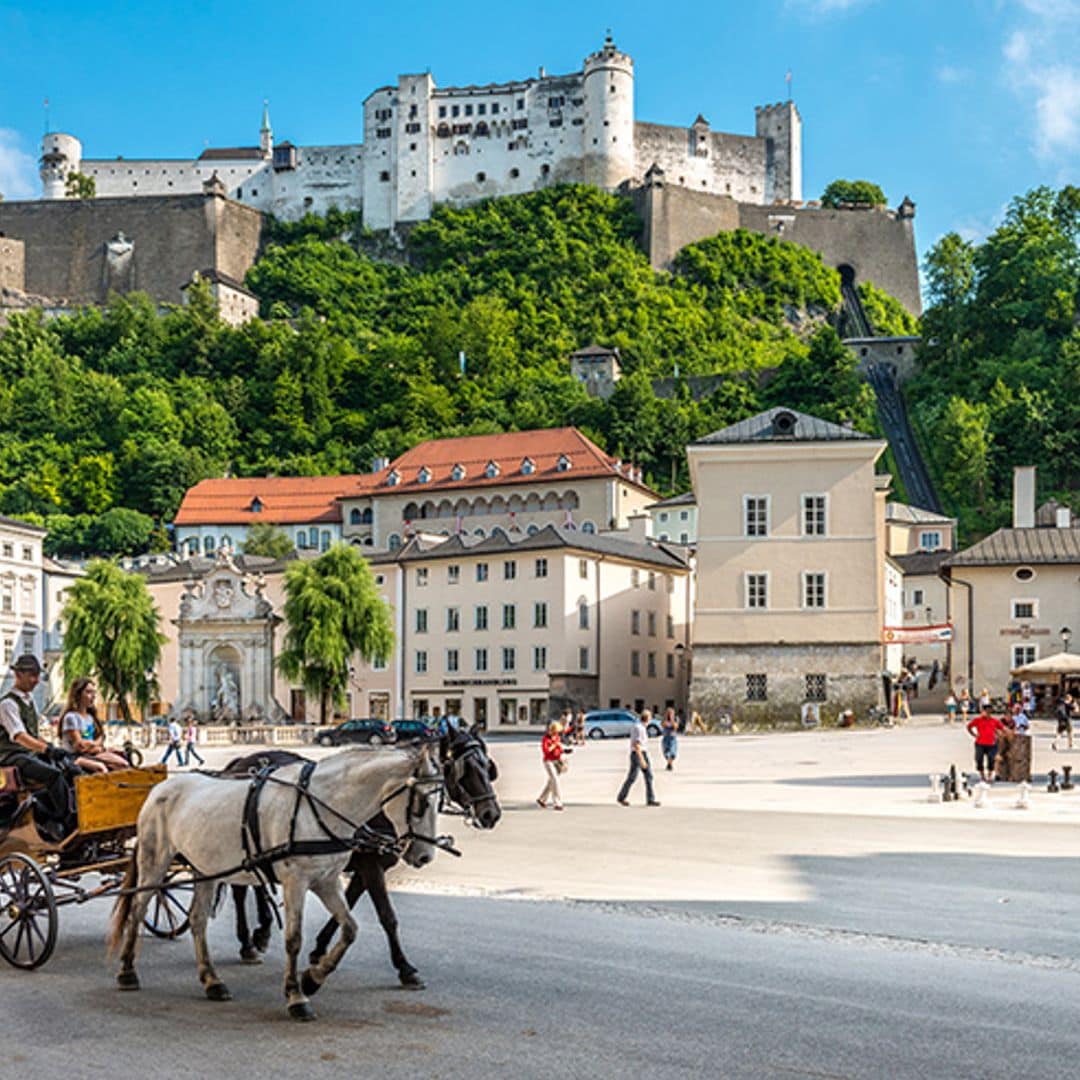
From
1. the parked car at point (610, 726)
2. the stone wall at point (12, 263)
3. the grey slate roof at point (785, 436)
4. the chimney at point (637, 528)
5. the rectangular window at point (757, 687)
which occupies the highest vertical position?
the stone wall at point (12, 263)

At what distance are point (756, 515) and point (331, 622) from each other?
17.5m

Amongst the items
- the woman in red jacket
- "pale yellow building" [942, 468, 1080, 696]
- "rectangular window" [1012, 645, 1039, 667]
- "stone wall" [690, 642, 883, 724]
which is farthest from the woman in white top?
"rectangular window" [1012, 645, 1039, 667]

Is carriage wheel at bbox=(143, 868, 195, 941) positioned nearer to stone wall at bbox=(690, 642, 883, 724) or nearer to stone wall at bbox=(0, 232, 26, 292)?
stone wall at bbox=(690, 642, 883, 724)

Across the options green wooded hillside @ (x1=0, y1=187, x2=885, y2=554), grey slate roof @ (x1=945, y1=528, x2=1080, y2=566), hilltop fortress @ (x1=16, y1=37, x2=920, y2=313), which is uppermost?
hilltop fortress @ (x1=16, y1=37, x2=920, y2=313)

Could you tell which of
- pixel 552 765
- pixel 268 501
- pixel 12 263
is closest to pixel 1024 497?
pixel 552 765

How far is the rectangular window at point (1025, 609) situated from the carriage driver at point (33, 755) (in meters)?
48.9

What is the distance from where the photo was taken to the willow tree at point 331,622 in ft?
198

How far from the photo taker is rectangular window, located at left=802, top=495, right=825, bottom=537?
53.0 metres

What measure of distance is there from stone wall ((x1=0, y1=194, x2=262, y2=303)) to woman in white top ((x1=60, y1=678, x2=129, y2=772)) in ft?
433

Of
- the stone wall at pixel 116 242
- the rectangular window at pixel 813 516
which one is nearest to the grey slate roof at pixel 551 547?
the rectangular window at pixel 813 516

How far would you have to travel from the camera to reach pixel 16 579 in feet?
286

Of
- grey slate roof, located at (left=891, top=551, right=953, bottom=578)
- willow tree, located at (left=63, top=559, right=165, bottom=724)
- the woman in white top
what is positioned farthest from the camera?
grey slate roof, located at (left=891, top=551, right=953, bottom=578)

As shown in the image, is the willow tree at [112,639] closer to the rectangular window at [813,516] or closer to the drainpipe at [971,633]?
the rectangular window at [813,516]

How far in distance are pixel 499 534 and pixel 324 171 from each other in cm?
8539
